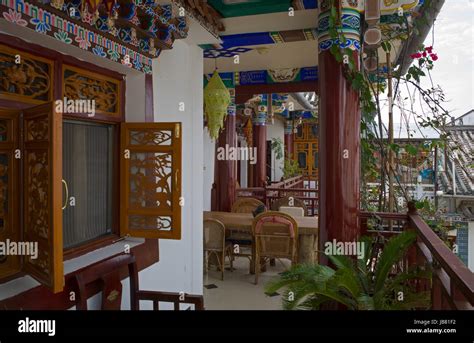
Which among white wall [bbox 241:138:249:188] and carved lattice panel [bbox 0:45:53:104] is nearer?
carved lattice panel [bbox 0:45:53:104]

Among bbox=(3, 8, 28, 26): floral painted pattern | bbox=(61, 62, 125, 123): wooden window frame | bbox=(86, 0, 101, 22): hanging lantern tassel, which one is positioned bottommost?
bbox=(61, 62, 125, 123): wooden window frame

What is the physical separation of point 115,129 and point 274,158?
403 inches

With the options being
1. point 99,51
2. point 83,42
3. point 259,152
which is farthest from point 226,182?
point 83,42

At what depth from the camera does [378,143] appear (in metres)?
3.54

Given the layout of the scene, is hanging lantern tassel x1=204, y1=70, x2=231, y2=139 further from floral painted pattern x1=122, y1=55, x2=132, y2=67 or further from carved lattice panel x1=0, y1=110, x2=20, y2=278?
carved lattice panel x1=0, y1=110, x2=20, y2=278

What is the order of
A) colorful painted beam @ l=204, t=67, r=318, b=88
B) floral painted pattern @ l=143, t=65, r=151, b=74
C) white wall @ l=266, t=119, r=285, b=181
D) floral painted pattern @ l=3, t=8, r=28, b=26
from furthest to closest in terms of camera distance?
white wall @ l=266, t=119, r=285, b=181 → colorful painted beam @ l=204, t=67, r=318, b=88 → floral painted pattern @ l=143, t=65, r=151, b=74 → floral painted pattern @ l=3, t=8, r=28, b=26

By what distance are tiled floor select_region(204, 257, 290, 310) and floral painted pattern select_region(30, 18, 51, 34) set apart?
281 centimetres

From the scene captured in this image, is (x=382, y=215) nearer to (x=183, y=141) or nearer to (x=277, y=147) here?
(x=183, y=141)

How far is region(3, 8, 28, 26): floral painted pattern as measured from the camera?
1.73 metres

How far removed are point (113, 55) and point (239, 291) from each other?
9.35 feet

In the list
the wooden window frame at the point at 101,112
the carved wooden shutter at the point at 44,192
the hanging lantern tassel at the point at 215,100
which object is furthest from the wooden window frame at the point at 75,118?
the hanging lantern tassel at the point at 215,100

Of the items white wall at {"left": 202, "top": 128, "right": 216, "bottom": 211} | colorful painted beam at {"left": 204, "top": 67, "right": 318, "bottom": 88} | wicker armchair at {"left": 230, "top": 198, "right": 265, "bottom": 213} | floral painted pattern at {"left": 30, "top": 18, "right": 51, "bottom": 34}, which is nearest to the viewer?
floral painted pattern at {"left": 30, "top": 18, "right": 51, "bottom": 34}

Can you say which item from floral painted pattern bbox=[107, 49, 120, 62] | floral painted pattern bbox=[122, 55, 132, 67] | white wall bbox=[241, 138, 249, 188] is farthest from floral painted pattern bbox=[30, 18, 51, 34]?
white wall bbox=[241, 138, 249, 188]
